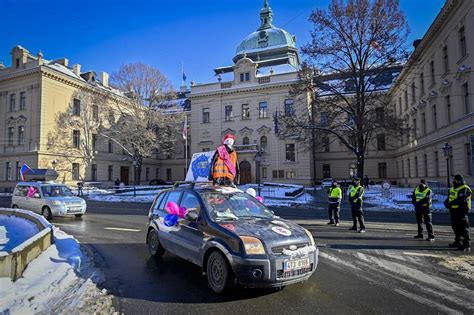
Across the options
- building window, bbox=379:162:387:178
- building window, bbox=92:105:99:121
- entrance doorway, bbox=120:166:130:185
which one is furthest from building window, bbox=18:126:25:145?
building window, bbox=379:162:387:178

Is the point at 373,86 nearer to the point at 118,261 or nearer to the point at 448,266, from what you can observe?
the point at 448,266

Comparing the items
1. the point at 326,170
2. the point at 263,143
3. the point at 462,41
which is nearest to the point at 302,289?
the point at 462,41

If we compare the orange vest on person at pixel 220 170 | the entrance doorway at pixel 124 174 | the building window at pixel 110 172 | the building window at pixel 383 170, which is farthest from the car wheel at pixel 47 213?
the building window at pixel 383 170

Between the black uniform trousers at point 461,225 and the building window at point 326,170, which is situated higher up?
the building window at point 326,170

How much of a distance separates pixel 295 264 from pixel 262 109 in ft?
138

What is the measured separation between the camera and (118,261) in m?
7.09

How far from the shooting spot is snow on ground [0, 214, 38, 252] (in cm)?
891

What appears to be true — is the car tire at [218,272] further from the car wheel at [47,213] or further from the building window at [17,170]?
the building window at [17,170]

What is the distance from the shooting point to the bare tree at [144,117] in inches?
1587

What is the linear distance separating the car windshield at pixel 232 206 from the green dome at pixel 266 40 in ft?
156

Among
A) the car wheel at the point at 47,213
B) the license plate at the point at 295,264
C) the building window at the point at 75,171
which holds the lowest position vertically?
the car wheel at the point at 47,213

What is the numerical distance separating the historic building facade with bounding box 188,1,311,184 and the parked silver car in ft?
90.7

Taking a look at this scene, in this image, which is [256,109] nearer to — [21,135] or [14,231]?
[21,135]

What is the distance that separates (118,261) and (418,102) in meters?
36.4
